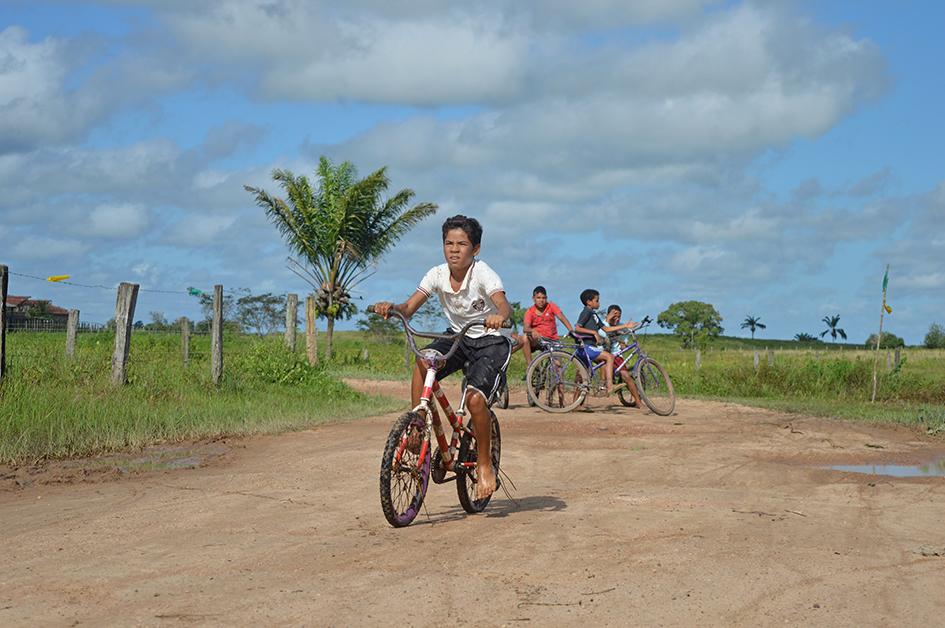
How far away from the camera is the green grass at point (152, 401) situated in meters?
12.1

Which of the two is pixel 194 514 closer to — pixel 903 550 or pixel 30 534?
pixel 30 534

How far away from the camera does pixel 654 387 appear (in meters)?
16.5

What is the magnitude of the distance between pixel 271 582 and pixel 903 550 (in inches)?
Result: 146

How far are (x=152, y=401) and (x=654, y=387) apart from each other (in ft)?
24.5

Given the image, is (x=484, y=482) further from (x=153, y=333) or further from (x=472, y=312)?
(x=153, y=333)

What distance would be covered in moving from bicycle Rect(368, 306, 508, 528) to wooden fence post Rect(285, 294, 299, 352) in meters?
13.5

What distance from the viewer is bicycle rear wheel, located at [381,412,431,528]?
6.88 meters

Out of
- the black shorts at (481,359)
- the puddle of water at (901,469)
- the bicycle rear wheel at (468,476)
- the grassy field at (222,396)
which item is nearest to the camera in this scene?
the black shorts at (481,359)

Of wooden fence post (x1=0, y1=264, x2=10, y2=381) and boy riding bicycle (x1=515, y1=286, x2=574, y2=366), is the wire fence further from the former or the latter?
boy riding bicycle (x1=515, y1=286, x2=574, y2=366)

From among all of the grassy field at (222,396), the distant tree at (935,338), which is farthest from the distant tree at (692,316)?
the grassy field at (222,396)

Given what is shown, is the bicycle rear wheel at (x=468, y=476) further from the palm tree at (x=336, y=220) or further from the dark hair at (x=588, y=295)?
the palm tree at (x=336, y=220)

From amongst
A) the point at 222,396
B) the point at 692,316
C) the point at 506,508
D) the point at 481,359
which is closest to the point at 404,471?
the point at 481,359

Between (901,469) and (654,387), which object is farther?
(654,387)

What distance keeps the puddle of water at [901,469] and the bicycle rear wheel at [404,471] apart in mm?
5490
